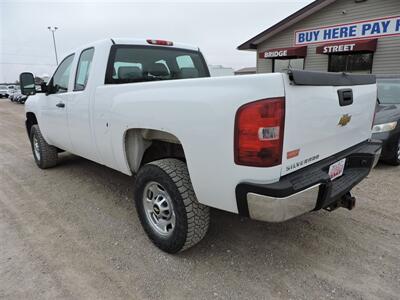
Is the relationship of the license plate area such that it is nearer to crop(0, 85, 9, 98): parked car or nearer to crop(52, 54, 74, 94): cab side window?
crop(52, 54, 74, 94): cab side window

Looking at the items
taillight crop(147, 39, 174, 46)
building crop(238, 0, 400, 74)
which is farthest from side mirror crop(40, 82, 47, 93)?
building crop(238, 0, 400, 74)

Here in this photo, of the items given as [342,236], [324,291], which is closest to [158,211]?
[324,291]

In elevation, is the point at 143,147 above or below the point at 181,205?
above

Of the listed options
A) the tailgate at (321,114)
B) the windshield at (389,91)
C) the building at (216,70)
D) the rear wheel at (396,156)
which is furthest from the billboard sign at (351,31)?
the tailgate at (321,114)

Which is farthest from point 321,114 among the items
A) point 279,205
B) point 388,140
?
point 388,140

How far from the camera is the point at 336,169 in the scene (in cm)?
245

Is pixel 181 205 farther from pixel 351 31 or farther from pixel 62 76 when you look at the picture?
pixel 351 31

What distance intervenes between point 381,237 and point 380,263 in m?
0.48

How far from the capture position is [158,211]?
9.00 ft

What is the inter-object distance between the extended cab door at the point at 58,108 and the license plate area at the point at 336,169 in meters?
3.31

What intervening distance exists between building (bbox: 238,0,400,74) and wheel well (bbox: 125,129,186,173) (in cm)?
1021

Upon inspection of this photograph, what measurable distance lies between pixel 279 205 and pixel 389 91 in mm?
5387

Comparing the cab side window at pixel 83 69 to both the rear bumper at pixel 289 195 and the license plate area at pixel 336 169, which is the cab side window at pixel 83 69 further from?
the license plate area at pixel 336 169

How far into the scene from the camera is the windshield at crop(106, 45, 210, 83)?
3357 millimetres
